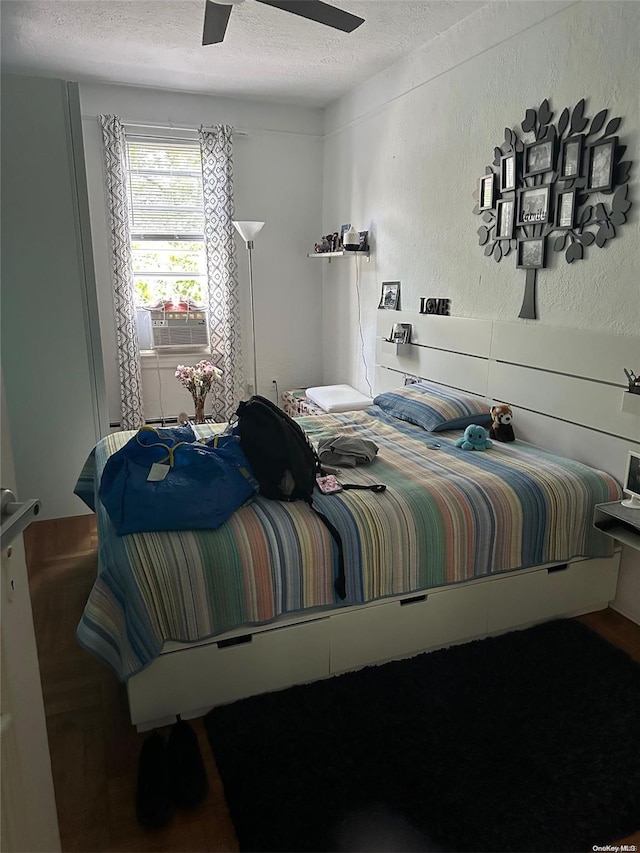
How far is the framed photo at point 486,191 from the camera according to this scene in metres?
3.14

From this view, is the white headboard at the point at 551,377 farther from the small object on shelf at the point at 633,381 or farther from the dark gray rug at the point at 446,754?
the dark gray rug at the point at 446,754

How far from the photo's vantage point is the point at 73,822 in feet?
5.22

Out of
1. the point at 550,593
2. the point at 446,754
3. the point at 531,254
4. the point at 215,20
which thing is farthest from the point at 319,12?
the point at 446,754

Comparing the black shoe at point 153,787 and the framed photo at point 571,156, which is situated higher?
the framed photo at point 571,156

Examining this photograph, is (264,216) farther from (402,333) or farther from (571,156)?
(571,156)

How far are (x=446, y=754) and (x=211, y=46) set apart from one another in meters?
4.04

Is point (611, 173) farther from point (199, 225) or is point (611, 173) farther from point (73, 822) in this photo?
point (199, 225)

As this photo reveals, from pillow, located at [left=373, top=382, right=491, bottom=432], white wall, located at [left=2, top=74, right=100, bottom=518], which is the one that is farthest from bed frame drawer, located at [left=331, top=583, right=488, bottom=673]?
white wall, located at [left=2, top=74, right=100, bottom=518]

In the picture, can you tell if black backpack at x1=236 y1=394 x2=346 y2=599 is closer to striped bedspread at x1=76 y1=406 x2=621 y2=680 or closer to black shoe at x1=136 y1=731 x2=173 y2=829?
striped bedspread at x1=76 y1=406 x2=621 y2=680

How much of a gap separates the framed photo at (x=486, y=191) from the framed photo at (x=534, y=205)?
23 cm

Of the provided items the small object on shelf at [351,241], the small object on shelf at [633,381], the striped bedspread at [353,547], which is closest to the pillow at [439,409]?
the striped bedspread at [353,547]

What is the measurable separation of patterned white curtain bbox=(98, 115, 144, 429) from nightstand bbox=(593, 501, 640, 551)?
3706mm

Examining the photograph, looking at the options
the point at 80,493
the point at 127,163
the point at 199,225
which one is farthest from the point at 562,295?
the point at 127,163

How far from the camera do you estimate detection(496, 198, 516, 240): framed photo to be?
9.85 feet
